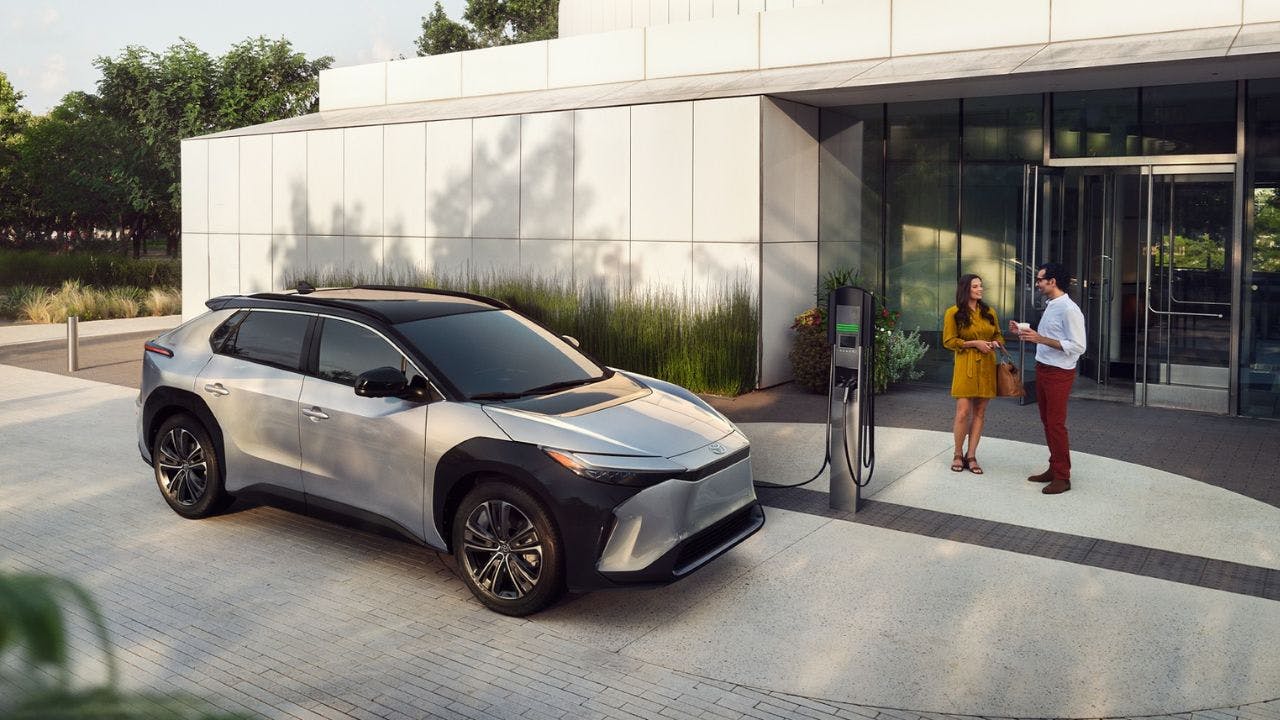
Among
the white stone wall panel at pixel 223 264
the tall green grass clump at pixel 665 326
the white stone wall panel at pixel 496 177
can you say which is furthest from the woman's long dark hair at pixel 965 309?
the white stone wall panel at pixel 223 264

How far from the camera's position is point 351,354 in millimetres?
7043

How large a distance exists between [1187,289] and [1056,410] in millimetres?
5077

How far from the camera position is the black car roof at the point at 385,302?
716 cm

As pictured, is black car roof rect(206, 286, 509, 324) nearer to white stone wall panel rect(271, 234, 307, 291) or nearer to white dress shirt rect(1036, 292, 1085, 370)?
white dress shirt rect(1036, 292, 1085, 370)

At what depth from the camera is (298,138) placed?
66.5 feet

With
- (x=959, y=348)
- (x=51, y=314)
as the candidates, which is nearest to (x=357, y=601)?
(x=959, y=348)

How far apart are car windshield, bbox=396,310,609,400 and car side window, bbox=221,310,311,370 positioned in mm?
824

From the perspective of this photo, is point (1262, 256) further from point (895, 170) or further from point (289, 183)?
point (289, 183)

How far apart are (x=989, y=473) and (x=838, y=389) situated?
2.24 meters

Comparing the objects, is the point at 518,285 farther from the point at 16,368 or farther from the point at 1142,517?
the point at 1142,517

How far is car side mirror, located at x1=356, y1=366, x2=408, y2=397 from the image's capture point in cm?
652

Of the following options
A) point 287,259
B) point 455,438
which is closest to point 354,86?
point 287,259

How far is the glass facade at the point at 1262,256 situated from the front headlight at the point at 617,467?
30.2 ft

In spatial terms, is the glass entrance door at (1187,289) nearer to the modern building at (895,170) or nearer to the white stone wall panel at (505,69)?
the modern building at (895,170)
